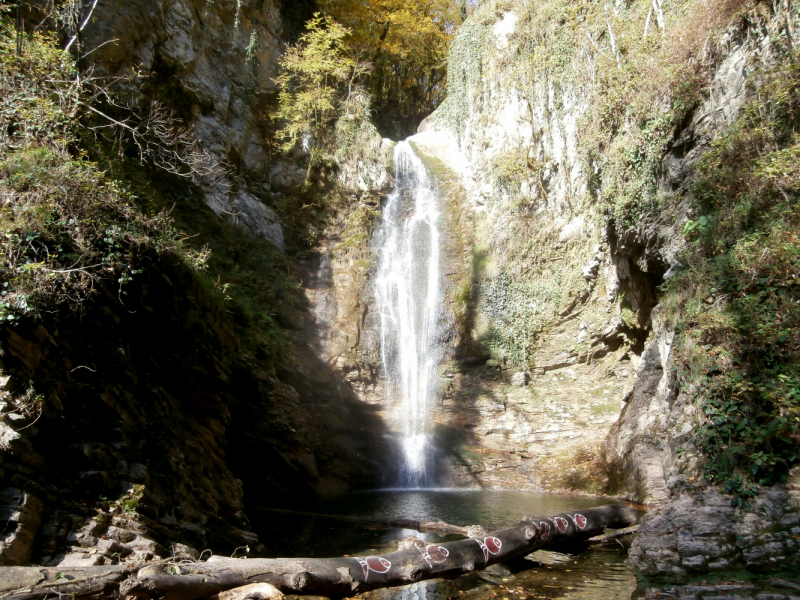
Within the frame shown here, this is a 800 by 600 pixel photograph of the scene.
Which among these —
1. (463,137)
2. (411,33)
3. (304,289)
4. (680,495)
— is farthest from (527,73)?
(680,495)

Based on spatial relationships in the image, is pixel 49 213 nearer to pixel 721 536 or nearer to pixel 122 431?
pixel 122 431

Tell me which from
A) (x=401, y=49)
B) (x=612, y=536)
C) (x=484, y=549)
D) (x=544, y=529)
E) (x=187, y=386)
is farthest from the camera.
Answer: (x=401, y=49)

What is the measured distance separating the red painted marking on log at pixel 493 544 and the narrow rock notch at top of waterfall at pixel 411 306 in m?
9.40

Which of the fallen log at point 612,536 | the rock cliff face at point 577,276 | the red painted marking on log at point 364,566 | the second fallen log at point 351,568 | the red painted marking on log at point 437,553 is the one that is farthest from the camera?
the rock cliff face at point 577,276

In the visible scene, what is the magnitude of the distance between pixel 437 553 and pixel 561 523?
2120 mm

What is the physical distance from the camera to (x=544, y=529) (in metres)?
6.01

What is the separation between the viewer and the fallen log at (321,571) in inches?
136

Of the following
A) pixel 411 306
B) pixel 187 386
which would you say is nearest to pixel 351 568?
pixel 187 386

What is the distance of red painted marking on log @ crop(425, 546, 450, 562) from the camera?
5.02 m

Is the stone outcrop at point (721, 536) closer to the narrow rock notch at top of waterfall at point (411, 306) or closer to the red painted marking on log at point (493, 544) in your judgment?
the red painted marking on log at point (493, 544)

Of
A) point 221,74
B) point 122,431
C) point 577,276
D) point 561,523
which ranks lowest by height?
point 561,523

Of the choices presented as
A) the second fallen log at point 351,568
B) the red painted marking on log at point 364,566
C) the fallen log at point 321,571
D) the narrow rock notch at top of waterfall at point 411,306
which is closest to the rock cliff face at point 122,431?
the fallen log at point 321,571

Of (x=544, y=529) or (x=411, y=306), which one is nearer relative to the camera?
(x=544, y=529)

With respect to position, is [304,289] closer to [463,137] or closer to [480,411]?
[480,411]
